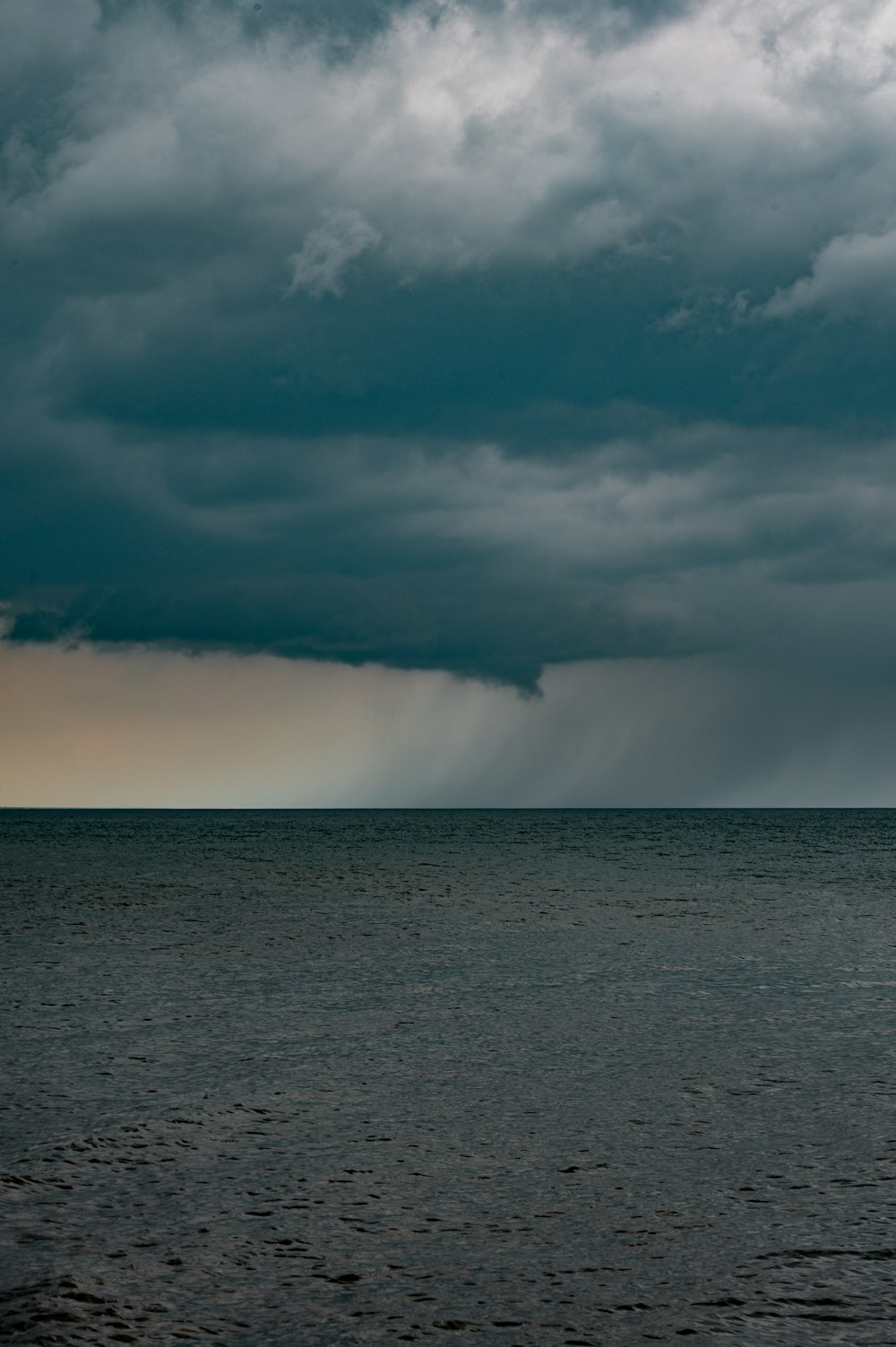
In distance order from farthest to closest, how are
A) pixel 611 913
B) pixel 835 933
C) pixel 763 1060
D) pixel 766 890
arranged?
pixel 766 890 → pixel 611 913 → pixel 835 933 → pixel 763 1060

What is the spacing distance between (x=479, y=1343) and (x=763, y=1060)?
10037mm

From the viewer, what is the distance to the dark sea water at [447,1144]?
838 centimetres

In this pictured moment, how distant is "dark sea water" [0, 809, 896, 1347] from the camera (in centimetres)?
838

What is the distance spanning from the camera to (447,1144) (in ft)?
41.3

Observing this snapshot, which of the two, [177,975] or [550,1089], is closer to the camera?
[550,1089]

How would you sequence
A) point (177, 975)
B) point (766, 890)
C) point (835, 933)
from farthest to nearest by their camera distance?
point (766, 890) → point (835, 933) → point (177, 975)

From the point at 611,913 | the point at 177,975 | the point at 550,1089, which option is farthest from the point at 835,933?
the point at 550,1089

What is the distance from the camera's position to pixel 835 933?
35.0 metres

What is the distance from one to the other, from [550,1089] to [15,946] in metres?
20.3

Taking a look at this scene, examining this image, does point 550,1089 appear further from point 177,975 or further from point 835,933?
point 835,933

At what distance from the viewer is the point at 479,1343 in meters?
7.73

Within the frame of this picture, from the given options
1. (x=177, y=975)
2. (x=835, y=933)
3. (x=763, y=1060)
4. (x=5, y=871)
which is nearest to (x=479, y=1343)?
(x=763, y=1060)

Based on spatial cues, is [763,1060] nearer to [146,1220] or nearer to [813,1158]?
[813,1158]

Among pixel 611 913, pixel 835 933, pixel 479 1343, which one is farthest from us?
pixel 611 913
